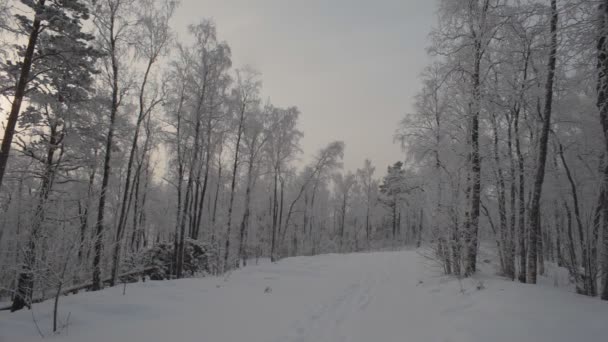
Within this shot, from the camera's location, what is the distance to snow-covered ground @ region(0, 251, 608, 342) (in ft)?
15.4

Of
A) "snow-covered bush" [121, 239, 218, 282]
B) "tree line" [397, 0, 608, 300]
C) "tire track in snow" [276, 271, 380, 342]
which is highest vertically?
"tree line" [397, 0, 608, 300]

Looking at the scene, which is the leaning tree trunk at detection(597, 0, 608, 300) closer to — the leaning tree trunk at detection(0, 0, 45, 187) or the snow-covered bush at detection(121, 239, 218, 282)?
the leaning tree trunk at detection(0, 0, 45, 187)

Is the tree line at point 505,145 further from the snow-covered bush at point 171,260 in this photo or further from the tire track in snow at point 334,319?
the snow-covered bush at point 171,260

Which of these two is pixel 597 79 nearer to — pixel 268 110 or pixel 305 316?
pixel 305 316

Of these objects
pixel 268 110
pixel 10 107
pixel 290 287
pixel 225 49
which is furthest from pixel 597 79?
pixel 268 110

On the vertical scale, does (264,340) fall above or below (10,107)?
below

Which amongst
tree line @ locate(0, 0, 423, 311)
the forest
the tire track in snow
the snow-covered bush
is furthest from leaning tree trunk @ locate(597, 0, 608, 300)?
the snow-covered bush

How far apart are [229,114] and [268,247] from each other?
85.7 feet

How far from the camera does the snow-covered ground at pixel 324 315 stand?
4.68m

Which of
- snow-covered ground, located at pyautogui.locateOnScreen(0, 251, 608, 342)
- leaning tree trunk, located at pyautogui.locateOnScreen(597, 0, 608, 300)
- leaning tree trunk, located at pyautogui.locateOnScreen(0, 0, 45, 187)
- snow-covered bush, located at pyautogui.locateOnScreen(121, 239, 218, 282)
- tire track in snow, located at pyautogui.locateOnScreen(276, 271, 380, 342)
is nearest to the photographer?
snow-covered ground, located at pyautogui.locateOnScreen(0, 251, 608, 342)

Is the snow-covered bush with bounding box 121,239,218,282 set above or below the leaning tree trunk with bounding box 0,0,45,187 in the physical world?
below

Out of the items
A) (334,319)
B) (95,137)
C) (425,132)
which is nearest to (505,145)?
(425,132)

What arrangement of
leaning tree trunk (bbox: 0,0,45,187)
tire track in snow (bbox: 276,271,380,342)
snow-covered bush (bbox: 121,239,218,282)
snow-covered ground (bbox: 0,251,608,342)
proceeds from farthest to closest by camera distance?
snow-covered bush (bbox: 121,239,218,282) → leaning tree trunk (bbox: 0,0,45,187) → tire track in snow (bbox: 276,271,380,342) → snow-covered ground (bbox: 0,251,608,342)

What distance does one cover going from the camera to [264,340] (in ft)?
16.6
